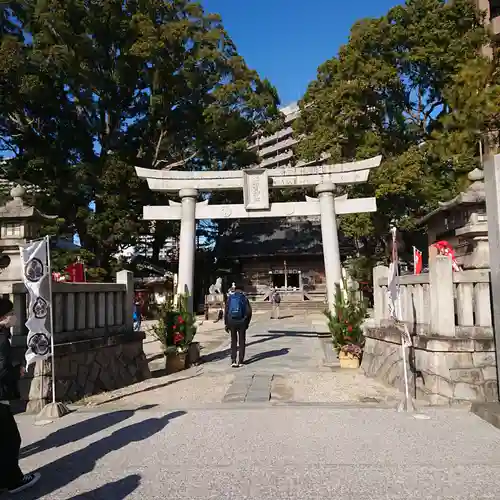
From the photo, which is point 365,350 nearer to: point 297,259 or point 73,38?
point 73,38

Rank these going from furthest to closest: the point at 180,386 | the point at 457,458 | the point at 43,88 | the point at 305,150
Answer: the point at 305,150, the point at 43,88, the point at 180,386, the point at 457,458

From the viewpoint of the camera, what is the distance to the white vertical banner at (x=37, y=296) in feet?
21.5

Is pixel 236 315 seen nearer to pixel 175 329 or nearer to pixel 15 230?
pixel 175 329

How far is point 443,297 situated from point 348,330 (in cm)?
404

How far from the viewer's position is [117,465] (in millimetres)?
4492

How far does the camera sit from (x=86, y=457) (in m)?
4.75

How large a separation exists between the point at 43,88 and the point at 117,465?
22.6 metres

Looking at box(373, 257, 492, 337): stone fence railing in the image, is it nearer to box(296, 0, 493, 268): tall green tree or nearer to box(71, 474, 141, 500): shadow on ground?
box(71, 474, 141, 500): shadow on ground

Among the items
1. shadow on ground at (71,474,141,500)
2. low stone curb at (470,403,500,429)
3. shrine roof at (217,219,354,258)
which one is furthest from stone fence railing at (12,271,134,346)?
shrine roof at (217,219,354,258)

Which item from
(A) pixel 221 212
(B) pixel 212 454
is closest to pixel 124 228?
(A) pixel 221 212

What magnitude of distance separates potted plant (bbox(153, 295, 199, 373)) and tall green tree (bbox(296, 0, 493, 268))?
1349 cm

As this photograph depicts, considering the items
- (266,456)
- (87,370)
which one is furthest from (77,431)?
(87,370)

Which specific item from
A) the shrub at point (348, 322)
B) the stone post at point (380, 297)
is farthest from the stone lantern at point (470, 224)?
the shrub at point (348, 322)

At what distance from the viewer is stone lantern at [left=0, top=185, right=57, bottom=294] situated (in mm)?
8656
